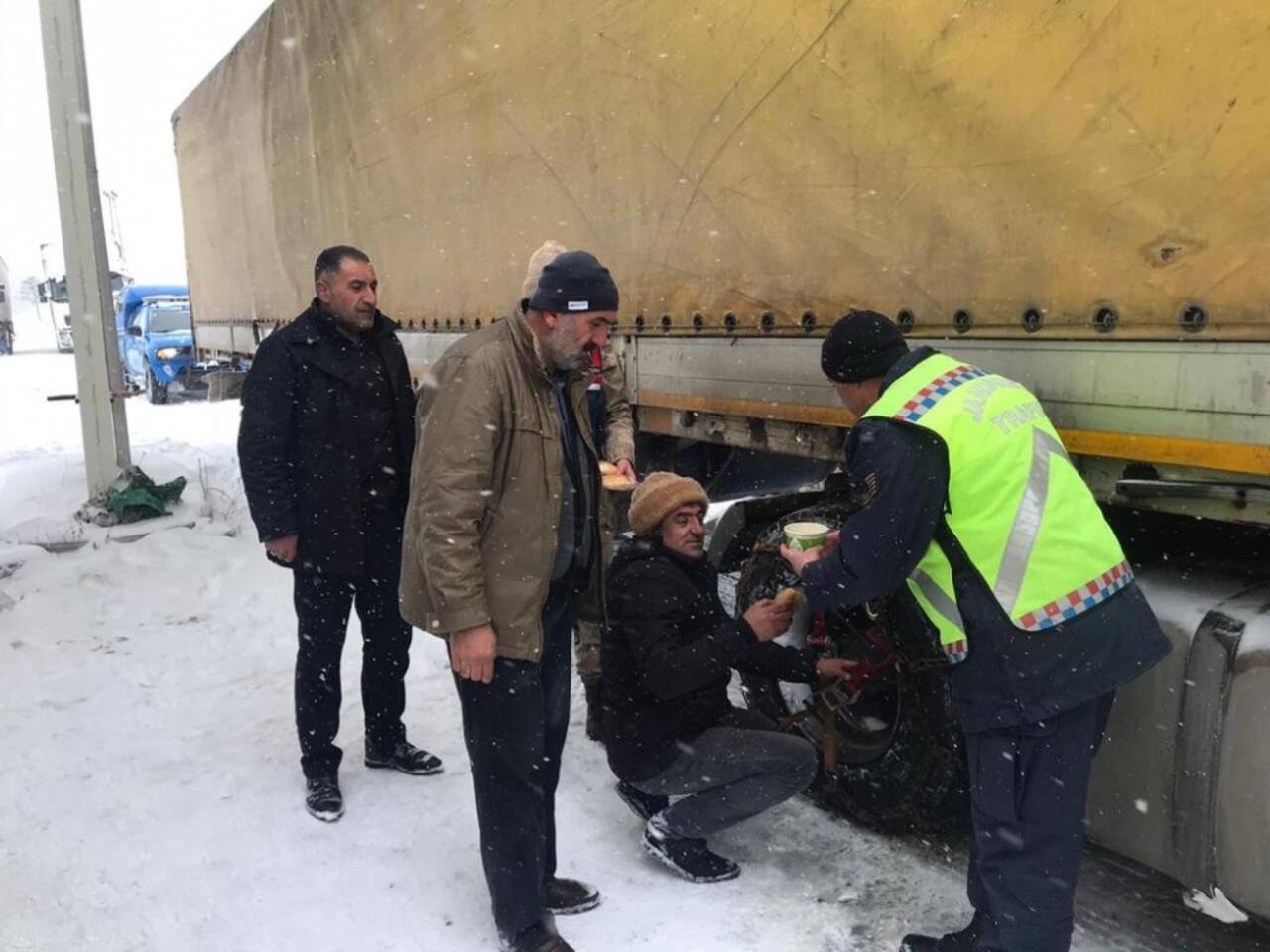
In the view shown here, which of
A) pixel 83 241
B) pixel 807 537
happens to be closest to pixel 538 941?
pixel 807 537

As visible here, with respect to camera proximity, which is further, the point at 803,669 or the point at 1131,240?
the point at 803,669

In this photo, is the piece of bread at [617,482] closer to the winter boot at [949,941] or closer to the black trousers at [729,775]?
the black trousers at [729,775]

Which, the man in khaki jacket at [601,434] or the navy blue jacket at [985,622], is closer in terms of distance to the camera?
the navy blue jacket at [985,622]

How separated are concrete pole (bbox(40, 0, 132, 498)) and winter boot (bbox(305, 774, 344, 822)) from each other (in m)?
4.70

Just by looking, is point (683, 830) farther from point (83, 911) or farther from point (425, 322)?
point (425, 322)

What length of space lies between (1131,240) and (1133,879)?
79.2 inches

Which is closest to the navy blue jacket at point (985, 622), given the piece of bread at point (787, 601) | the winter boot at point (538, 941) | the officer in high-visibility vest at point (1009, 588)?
the officer in high-visibility vest at point (1009, 588)

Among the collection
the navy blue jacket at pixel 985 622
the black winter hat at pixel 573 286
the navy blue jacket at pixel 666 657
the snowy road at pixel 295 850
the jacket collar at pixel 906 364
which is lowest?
the snowy road at pixel 295 850

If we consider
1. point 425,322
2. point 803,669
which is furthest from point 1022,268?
point 425,322

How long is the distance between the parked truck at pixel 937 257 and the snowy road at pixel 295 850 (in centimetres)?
38

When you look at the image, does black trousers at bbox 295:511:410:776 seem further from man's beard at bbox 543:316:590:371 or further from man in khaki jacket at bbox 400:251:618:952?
man's beard at bbox 543:316:590:371

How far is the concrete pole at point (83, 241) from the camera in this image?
23.4ft

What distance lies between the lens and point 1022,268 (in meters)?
2.33

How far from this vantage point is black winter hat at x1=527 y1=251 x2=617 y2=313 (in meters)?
2.35
